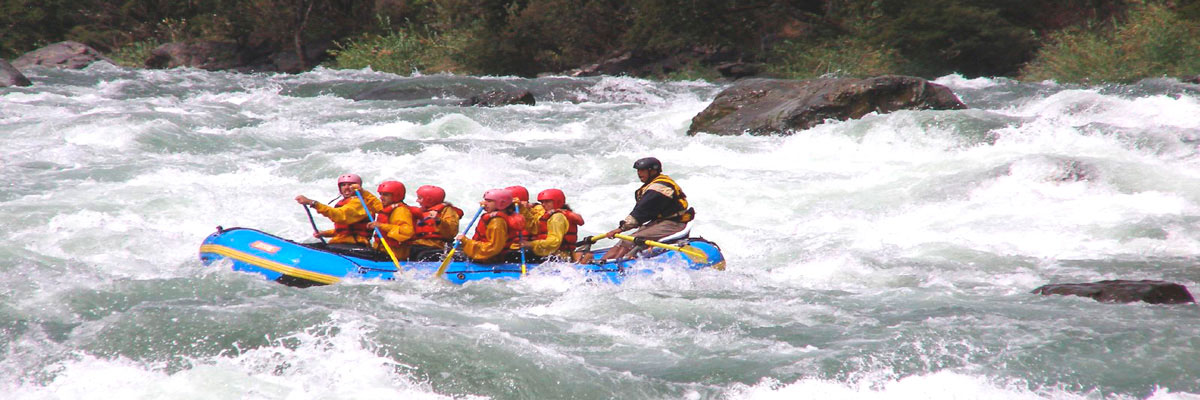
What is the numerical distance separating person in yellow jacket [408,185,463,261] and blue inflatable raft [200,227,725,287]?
0.59 feet

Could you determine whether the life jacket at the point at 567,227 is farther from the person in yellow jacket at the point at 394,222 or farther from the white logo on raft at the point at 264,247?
the white logo on raft at the point at 264,247

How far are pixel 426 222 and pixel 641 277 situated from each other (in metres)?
1.55

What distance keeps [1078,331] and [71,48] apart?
26.3 m

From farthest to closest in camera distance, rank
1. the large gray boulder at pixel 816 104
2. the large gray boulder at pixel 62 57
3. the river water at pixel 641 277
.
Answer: the large gray boulder at pixel 62 57, the large gray boulder at pixel 816 104, the river water at pixel 641 277

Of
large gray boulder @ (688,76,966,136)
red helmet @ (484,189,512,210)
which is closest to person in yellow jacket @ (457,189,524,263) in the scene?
red helmet @ (484,189,512,210)

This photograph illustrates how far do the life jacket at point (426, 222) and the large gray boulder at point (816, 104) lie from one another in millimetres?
7021

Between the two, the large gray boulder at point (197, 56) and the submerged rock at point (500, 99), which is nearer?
the submerged rock at point (500, 99)

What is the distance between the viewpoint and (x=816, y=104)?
13.0m

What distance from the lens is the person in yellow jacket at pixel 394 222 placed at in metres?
6.77

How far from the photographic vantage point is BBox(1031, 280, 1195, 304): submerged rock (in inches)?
242

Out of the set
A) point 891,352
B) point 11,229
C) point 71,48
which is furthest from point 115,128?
point 71,48

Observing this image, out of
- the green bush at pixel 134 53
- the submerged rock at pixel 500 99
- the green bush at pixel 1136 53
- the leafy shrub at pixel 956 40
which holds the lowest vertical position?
the green bush at pixel 134 53

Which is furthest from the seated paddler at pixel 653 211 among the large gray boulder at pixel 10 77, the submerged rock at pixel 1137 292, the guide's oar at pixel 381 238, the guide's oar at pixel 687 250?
the large gray boulder at pixel 10 77

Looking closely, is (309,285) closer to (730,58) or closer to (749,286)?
(749,286)
